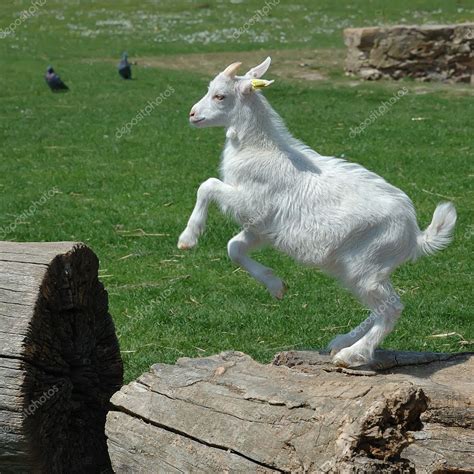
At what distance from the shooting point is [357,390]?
477cm

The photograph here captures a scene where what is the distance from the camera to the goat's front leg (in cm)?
573

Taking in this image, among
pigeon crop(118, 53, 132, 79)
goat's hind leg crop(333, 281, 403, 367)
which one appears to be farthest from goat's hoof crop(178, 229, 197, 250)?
pigeon crop(118, 53, 132, 79)

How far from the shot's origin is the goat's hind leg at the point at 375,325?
565cm

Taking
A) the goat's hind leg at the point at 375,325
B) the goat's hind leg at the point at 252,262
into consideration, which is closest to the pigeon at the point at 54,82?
the goat's hind leg at the point at 252,262

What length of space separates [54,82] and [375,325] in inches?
612

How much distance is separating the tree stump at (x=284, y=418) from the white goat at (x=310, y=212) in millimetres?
479

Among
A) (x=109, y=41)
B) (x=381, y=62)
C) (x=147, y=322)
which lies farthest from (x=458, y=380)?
(x=109, y=41)

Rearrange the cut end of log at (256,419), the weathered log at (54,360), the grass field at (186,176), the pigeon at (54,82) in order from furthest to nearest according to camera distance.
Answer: the pigeon at (54,82) < the grass field at (186,176) < the weathered log at (54,360) < the cut end of log at (256,419)

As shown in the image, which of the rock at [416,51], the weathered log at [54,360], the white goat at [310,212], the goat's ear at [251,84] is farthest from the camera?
the rock at [416,51]

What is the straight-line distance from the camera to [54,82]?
2022 centimetres

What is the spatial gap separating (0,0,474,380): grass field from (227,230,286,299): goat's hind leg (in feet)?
4.15

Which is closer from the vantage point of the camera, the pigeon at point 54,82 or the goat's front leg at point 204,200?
the goat's front leg at point 204,200

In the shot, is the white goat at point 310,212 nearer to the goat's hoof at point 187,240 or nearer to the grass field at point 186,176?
the goat's hoof at point 187,240

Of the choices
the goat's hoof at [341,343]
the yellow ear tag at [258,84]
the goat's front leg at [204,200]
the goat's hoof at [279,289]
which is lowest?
the goat's hoof at [341,343]
